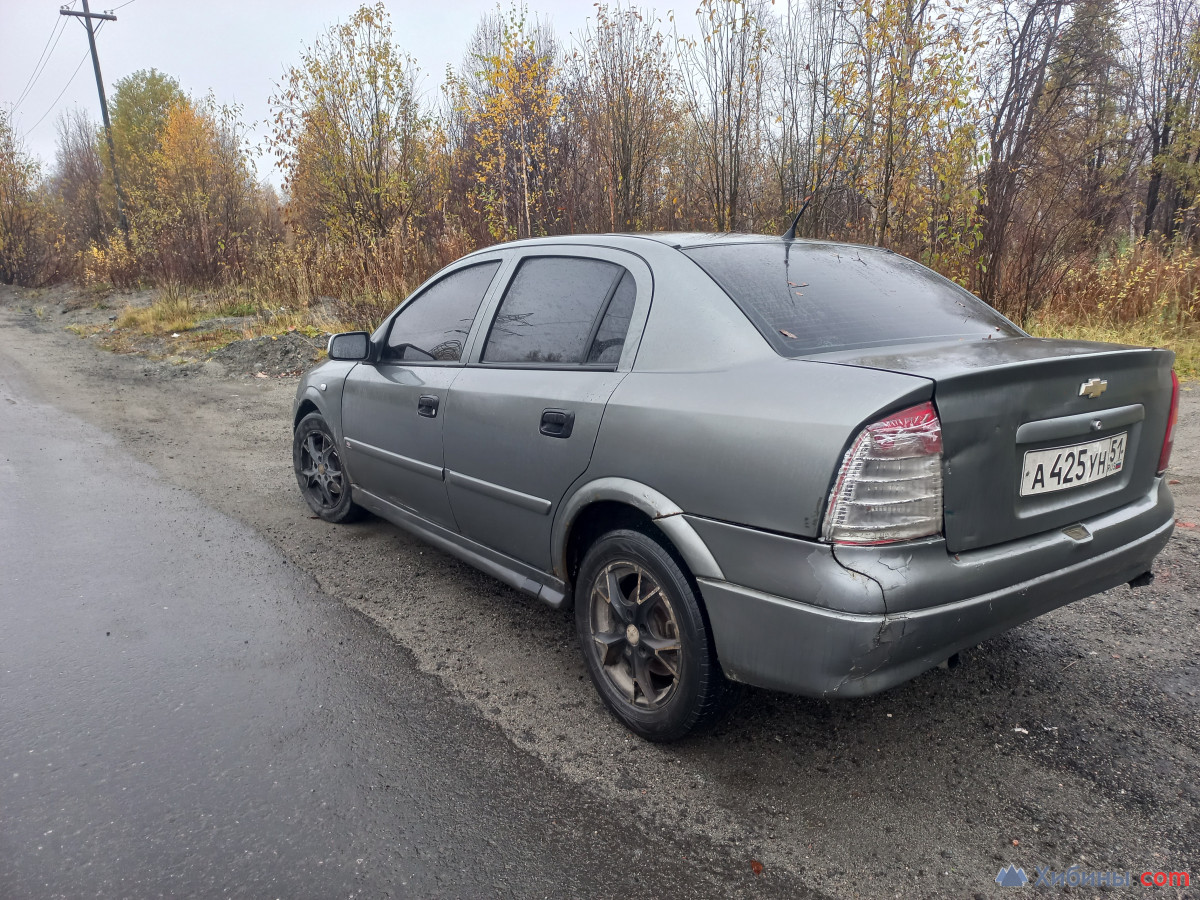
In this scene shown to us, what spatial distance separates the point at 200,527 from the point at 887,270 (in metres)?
4.15

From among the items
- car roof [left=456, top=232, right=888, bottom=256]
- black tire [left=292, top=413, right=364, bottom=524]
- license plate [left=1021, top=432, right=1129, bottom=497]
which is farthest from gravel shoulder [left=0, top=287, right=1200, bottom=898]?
car roof [left=456, top=232, right=888, bottom=256]

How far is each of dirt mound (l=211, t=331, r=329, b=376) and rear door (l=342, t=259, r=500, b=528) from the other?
24.0 ft

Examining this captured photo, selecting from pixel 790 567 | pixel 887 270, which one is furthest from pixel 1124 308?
pixel 790 567

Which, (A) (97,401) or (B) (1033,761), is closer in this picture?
(B) (1033,761)

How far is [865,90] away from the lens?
8828 millimetres

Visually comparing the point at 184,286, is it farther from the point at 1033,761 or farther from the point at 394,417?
the point at 1033,761

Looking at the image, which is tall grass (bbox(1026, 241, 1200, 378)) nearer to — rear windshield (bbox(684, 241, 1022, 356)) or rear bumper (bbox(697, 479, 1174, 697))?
rear windshield (bbox(684, 241, 1022, 356))

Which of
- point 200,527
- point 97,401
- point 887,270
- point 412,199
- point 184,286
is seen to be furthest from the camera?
point 184,286

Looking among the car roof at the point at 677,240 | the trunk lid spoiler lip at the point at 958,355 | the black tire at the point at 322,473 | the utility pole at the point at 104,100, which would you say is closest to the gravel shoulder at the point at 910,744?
the black tire at the point at 322,473

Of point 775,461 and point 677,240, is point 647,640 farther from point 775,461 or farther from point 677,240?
point 677,240

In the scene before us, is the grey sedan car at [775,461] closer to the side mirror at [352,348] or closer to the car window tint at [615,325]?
the car window tint at [615,325]

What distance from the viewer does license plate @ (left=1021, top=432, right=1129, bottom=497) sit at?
6.88 ft

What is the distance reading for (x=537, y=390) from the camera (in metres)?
2.83

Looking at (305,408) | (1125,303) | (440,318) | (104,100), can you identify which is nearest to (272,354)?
(305,408)
